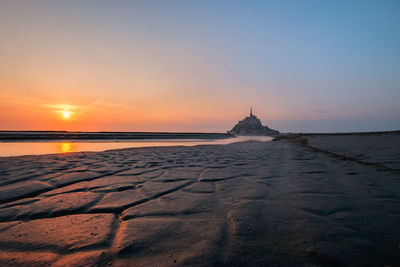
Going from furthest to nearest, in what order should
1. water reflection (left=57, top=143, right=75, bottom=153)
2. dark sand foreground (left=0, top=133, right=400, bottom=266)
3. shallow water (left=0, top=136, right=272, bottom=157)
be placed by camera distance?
water reflection (left=57, top=143, right=75, bottom=153) → shallow water (left=0, top=136, right=272, bottom=157) → dark sand foreground (left=0, top=133, right=400, bottom=266)

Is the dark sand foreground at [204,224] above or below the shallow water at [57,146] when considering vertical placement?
above

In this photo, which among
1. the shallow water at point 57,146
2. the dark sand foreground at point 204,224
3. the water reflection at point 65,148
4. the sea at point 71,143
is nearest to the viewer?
the dark sand foreground at point 204,224

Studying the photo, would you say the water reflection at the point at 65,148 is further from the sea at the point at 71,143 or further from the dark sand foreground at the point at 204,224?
the dark sand foreground at the point at 204,224

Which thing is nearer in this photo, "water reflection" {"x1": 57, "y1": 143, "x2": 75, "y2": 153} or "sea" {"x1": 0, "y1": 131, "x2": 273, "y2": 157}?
"water reflection" {"x1": 57, "y1": 143, "x2": 75, "y2": 153}

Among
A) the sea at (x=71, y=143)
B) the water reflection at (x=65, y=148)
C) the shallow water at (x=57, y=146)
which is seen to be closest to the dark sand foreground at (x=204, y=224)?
the water reflection at (x=65, y=148)

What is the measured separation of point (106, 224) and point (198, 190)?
115 centimetres

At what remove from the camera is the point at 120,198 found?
7.06ft

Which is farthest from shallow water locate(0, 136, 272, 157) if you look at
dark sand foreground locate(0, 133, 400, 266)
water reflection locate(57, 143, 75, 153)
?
dark sand foreground locate(0, 133, 400, 266)

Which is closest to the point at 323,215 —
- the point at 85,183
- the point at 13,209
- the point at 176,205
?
the point at 176,205

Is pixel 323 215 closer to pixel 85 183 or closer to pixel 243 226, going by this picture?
pixel 243 226

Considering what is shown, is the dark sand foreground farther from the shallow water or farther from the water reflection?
the shallow water

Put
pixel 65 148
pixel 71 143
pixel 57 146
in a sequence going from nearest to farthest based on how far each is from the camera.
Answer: pixel 65 148 < pixel 57 146 < pixel 71 143

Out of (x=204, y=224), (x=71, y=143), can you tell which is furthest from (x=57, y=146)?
(x=204, y=224)

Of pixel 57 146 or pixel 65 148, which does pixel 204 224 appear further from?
pixel 57 146
